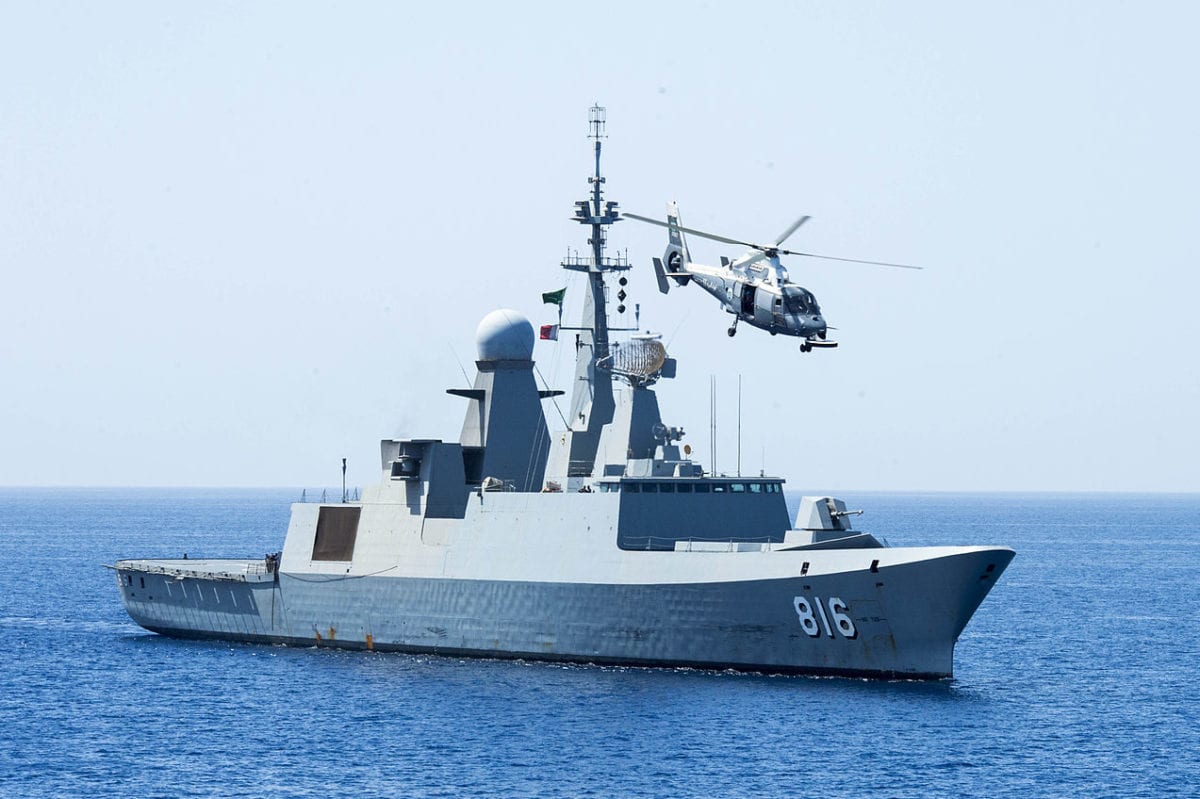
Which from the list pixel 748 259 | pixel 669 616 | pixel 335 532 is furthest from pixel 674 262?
pixel 335 532

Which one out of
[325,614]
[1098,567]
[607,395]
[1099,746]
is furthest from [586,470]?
[1098,567]

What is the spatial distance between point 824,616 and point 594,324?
10.1 metres

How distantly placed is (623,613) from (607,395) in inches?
253

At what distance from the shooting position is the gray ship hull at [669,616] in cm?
2989

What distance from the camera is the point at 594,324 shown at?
3728cm

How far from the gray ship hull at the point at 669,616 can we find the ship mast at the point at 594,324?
483cm

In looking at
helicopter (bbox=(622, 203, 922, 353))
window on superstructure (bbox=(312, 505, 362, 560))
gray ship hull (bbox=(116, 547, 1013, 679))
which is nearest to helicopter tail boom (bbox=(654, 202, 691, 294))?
helicopter (bbox=(622, 203, 922, 353))

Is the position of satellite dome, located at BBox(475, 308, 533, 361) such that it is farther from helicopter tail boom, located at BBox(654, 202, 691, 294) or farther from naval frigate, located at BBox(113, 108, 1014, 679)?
helicopter tail boom, located at BBox(654, 202, 691, 294)

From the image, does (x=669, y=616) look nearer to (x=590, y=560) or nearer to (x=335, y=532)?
(x=590, y=560)

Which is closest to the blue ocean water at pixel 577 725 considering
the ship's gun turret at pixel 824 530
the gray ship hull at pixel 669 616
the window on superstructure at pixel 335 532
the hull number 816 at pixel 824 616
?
the gray ship hull at pixel 669 616

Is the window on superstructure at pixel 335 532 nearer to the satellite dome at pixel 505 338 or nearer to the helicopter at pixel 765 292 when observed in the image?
the satellite dome at pixel 505 338

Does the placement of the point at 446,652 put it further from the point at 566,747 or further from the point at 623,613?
the point at 566,747

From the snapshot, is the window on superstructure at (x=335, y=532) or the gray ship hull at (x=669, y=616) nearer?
the gray ship hull at (x=669, y=616)

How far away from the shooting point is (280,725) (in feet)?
95.9
